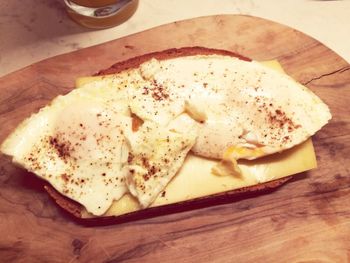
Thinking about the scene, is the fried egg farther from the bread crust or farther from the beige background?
the beige background

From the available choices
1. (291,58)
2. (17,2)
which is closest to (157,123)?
(291,58)

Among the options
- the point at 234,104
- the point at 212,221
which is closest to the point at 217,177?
the point at 212,221

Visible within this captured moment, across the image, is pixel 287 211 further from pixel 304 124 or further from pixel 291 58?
pixel 291 58

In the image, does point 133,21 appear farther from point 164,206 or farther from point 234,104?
point 164,206

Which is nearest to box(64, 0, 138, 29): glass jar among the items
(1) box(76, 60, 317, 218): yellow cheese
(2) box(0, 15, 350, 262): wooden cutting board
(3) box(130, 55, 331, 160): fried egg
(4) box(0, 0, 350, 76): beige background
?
(4) box(0, 0, 350, 76): beige background

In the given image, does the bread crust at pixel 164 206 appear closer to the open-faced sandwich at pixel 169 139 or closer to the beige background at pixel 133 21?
the open-faced sandwich at pixel 169 139
